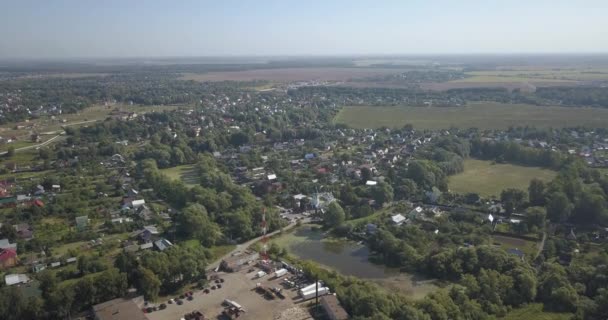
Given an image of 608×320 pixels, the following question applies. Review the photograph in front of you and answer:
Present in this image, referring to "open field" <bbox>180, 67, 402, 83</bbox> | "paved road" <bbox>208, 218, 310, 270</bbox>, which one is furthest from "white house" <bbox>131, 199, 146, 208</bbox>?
"open field" <bbox>180, 67, 402, 83</bbox>

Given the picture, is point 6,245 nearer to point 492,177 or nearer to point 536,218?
point 536,218

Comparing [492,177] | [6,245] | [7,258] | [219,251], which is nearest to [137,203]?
[6,245]

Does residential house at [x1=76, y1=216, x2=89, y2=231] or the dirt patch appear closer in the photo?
the dirt patch

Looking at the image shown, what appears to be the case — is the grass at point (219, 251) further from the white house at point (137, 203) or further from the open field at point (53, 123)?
the open field at point (53, 123)

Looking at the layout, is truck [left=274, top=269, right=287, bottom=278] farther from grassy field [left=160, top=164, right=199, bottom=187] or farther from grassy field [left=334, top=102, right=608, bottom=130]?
grassy field [left=334, top=102, right=608, bottom=130]

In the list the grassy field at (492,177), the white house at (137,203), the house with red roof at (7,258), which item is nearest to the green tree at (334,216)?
the grassy field at (492,177)
